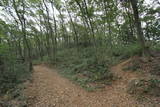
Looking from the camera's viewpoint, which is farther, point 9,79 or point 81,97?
point 9,79

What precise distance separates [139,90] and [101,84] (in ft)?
7.71

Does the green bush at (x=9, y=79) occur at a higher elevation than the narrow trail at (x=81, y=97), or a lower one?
higher

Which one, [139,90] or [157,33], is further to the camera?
[157,33]

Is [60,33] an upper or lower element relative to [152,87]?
upper

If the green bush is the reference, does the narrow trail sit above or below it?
below

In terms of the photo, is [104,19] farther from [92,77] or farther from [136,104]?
[136,104]

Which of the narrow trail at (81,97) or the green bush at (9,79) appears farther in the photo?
the green bush at (9,79)

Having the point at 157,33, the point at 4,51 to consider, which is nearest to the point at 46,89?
the point at 4,51

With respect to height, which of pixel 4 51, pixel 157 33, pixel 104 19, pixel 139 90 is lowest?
pixel 139 90

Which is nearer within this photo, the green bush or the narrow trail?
the narrow trail

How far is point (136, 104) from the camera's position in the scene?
15.8ft

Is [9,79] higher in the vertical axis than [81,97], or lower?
higher

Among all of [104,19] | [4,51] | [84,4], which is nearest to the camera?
[4,51]

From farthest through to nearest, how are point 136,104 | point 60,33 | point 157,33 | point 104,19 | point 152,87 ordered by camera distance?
point 60,33, point 157,33, point 104,19, point 152,87, point 136,104
